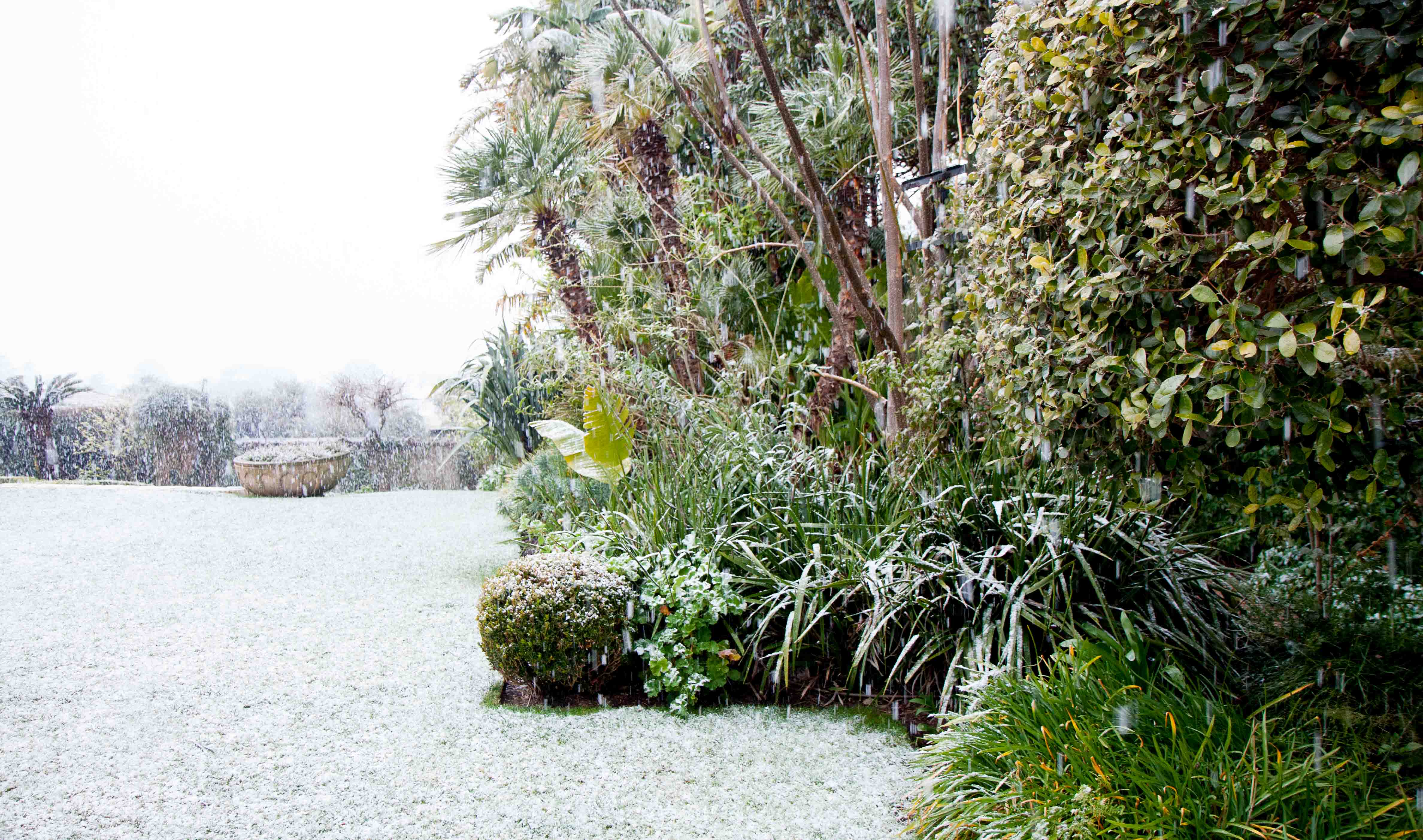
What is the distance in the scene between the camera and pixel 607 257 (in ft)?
23.8

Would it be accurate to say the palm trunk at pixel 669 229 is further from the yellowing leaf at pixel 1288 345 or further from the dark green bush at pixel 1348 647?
the yellowing leaf at pixel 1288 345

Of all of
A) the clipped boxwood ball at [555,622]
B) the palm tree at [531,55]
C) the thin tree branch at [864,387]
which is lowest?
the clipped boxwood ball at [555,622]

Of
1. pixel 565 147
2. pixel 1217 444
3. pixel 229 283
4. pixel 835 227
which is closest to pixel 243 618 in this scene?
pixel 835 227

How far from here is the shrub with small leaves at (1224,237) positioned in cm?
153

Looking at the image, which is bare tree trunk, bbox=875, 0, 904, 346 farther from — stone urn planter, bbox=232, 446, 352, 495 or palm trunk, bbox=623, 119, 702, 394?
stone urn planter, bbox=232, 446, 352, 495

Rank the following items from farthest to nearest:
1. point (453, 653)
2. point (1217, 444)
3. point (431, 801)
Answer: point (453, 653) → point (431, 801) → point (1217, 444)

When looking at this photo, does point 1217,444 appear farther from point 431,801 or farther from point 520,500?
point 520,500

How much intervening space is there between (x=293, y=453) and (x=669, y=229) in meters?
6.10

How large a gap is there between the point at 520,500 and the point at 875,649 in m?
3.92

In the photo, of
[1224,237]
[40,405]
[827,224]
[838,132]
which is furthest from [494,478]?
[1224,237]

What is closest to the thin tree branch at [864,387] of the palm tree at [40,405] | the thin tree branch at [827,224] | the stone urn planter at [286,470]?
the thin tree branch at [827,224]

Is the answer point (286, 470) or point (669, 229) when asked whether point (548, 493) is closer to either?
point (669, 229)

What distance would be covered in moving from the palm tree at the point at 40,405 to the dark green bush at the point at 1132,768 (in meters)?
12.4

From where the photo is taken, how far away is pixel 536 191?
22.0 feet
